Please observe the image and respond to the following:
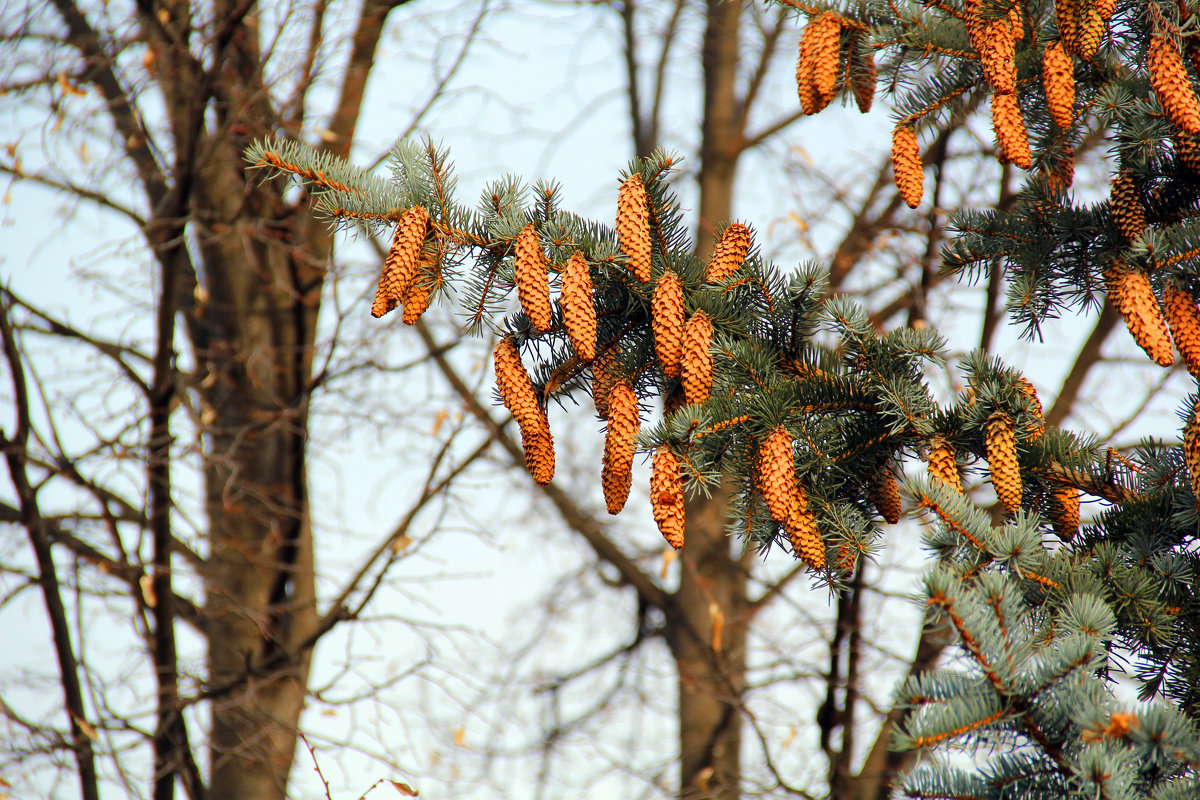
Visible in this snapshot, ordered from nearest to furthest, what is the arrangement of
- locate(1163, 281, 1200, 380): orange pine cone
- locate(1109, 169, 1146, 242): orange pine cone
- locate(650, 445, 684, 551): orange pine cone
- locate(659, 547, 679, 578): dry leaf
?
locate(650, 445, 684, 551): orange pine cone
locate(1163, 281, 1200, 380): orange pine cone
locate(1109, 169, 1146, 242): orange pine cone
locate(659, 547, 679, 578): dry leaf

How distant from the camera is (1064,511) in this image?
7.09 ft

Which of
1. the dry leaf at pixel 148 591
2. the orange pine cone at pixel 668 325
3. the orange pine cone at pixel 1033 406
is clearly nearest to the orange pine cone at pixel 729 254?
the orange pine cone at pixel 668 325

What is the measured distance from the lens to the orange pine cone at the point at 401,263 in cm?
177

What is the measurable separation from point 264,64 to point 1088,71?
3.74m

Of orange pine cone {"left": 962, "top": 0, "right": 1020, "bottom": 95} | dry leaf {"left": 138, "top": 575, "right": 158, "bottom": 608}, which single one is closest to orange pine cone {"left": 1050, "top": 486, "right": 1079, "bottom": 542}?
orange pine cone {"left": 962, "top": 0, "right": 1020, "bottom": 95}

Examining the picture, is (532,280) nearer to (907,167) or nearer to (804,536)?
(804,536)

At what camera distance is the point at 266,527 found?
18.1 ft

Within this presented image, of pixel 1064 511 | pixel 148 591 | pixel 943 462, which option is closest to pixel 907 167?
pixel 943 462

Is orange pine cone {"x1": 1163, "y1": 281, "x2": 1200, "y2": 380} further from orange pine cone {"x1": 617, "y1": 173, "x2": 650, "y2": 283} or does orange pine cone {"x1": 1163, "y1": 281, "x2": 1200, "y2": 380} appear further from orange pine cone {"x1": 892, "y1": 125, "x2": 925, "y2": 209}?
orange pine cone {"x1": 617, "y1": 173, "x2": 650, "y2": 283}

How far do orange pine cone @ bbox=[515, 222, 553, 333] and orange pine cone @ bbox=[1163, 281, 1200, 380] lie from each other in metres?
1.31

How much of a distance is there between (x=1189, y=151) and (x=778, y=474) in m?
1.25

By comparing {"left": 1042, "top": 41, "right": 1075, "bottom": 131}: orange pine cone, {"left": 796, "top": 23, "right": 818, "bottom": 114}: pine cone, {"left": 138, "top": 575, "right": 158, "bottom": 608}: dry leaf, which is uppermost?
{"left": 138, "top": 575, "right": 158, "bottom": 608}: dry leaf

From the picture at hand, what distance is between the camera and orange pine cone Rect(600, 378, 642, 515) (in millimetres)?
1821

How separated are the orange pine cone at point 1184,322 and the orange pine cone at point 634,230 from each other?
112 cm
